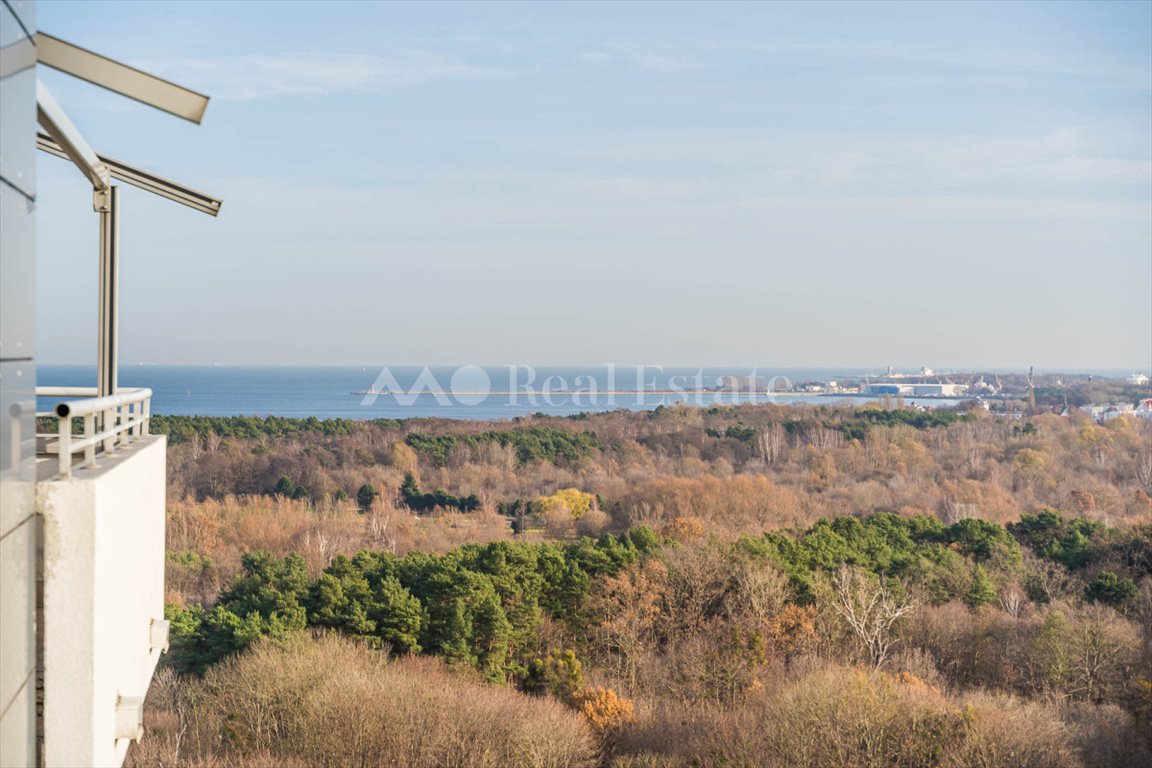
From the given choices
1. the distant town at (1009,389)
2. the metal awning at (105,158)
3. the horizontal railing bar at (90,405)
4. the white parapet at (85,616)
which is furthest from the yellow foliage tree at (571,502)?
the distant town at (1009,389)

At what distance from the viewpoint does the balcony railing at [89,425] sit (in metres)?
4.47

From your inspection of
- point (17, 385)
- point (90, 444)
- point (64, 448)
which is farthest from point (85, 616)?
point (17, 385)

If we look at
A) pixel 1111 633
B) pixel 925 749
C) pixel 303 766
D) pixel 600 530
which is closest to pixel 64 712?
pixel 303 766

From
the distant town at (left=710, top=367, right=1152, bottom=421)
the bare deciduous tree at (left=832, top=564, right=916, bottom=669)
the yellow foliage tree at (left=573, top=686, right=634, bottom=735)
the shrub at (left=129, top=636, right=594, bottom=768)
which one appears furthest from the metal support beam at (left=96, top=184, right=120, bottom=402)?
the distant town at (left=710, top=367, right=1152, bottom=421)

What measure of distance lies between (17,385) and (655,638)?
24112 millimetres

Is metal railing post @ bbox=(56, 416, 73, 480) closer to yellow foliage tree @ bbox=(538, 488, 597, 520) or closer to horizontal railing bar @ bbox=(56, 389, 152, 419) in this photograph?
horizontal railing bar @ bbox=(56, 389, 152, 419)

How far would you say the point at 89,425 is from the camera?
5.14 m

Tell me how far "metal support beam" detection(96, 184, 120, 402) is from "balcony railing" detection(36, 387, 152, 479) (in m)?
0.25

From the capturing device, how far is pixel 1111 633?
24.5m

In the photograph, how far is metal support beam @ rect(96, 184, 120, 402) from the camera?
6.65 metres

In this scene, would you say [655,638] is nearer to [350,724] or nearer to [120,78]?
[350,724]

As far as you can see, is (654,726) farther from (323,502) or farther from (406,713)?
(323,502)

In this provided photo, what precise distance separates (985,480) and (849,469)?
7.77 metres

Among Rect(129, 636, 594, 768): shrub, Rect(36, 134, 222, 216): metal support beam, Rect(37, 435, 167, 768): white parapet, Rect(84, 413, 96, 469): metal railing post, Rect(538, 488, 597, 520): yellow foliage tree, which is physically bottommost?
Rect(538, 488, 597, 520): yellow foliage tree
